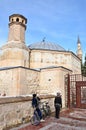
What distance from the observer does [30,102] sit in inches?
394

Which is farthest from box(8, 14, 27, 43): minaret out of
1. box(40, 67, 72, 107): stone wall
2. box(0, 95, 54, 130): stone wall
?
box(0, 95, 54, 130): stone wall

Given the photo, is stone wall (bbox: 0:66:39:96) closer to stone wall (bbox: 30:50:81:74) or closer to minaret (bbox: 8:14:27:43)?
stone wall (bbox: 30:50:81:74)

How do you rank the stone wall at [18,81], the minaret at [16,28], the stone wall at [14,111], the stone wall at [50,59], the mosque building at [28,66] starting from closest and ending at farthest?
the stone wall at [14,111] → the stone wall at [18,81] → the mosque building at [28,66] → the minaret at [16,28] → the stone wall at [50,59]

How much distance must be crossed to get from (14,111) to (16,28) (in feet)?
51.0

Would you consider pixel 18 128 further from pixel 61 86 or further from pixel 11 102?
pixel 61 86

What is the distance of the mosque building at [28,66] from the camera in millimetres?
16391

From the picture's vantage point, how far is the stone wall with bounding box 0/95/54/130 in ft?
26.0

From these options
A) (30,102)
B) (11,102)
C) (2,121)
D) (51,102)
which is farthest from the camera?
(51,102)

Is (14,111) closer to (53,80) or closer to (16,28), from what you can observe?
(53,80)

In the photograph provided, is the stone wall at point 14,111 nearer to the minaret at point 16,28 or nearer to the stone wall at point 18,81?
the stone wall at point 18,81

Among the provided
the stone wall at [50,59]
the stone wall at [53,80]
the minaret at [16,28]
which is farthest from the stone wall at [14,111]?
the stone wall at [50,59]

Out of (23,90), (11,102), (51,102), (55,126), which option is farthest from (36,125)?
(23,90)

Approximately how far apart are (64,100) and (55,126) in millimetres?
7645

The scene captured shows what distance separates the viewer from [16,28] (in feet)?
72.3
